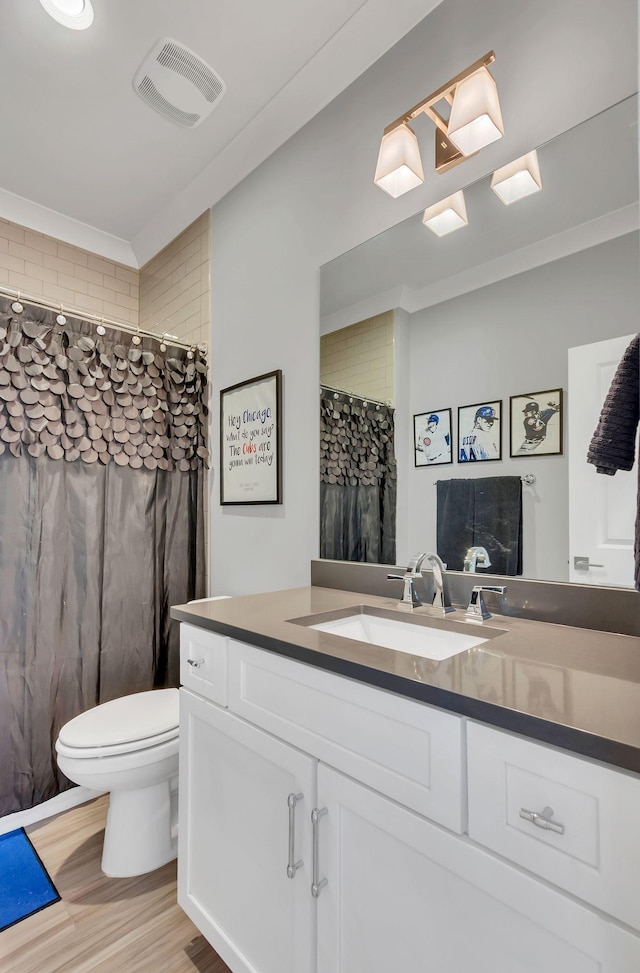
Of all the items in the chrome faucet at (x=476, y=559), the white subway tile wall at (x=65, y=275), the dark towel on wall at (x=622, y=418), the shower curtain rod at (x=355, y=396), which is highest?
Result: the white subway tile wall at (x=65, y=275)

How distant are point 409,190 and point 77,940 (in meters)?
2.36

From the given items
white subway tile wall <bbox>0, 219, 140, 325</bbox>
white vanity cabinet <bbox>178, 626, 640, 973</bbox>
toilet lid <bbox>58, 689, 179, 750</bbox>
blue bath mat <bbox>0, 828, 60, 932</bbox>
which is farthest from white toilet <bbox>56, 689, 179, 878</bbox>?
white subway tile wall <bbox>0, 219, 140, 325</bbox>

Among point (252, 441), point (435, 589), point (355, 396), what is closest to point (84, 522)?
point (252, 441)

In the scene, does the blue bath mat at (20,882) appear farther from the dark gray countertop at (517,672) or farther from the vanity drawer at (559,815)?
the vanity drawer at (559,815)

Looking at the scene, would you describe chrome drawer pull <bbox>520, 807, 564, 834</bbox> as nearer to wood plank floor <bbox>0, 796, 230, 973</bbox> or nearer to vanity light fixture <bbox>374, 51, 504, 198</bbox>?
wood plank floor <bbox>0, 796, 230, 973</bbox>

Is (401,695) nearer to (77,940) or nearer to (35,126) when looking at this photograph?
(77,940)

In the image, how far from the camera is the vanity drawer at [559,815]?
557 mm

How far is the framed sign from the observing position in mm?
1962

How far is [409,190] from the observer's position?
149 centimetres

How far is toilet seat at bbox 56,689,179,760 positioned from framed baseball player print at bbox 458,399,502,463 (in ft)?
4.20

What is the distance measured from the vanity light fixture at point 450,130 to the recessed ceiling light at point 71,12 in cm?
105

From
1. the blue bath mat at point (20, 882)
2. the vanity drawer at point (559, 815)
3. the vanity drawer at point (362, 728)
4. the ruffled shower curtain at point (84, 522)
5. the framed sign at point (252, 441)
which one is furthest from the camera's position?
the framed sign at point (252, 441)

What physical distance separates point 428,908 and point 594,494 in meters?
0.88

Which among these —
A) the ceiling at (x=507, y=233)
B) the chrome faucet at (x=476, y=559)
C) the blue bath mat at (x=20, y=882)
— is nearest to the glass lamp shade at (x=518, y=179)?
the ceiling at (x=507, y=233)
